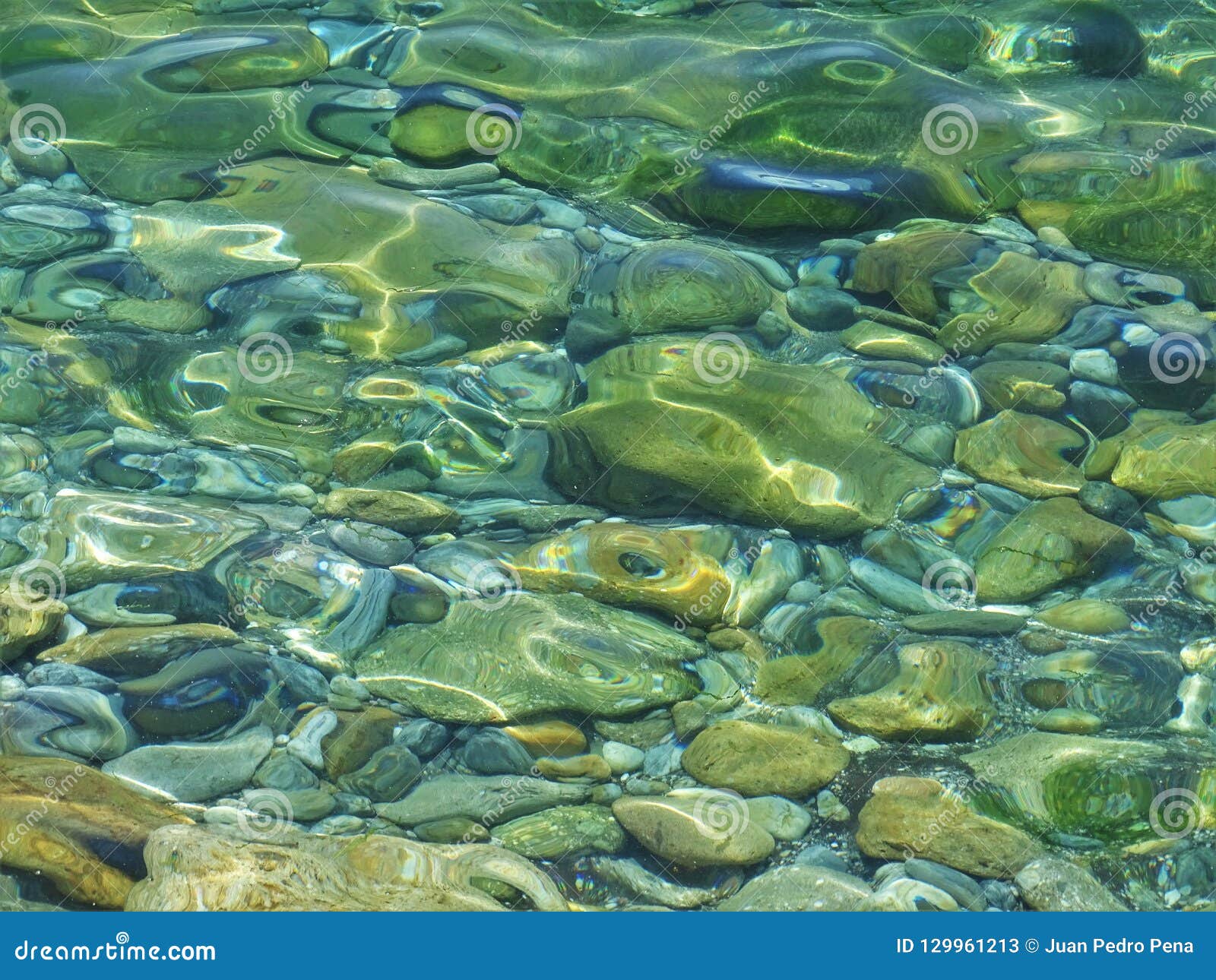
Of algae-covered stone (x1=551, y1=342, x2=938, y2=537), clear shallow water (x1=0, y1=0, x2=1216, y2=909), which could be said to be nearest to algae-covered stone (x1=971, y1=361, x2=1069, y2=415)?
clear shallow water (x1=0, y1=0, x2=1216, y2=909)

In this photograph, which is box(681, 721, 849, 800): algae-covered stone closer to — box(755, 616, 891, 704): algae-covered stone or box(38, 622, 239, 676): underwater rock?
box(755, 616, 891, 704): algae-covered stone

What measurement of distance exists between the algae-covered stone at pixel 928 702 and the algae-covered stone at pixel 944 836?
0.22 metres

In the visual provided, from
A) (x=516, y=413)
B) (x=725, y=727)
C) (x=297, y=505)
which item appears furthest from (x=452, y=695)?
(x=516, y=413)

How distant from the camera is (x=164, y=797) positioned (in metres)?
2.54

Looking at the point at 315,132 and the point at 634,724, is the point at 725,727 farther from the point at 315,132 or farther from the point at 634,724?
the point at 315,132

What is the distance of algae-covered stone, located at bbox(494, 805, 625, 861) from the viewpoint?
8.16 feet

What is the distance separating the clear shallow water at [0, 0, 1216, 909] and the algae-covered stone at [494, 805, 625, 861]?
0.01 metres

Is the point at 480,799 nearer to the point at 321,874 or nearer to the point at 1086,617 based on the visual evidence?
the point at 321,874

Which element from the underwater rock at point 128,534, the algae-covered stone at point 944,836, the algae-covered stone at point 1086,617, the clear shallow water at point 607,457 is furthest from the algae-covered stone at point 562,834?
the algae-covered stone at point 1086,617

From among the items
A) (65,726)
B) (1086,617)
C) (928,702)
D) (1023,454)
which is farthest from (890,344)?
(65,726)

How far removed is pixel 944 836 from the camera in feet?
8.14

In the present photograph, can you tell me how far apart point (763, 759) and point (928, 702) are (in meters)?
0.47

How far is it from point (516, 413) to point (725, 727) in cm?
138

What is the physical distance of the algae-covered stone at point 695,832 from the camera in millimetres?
2459
